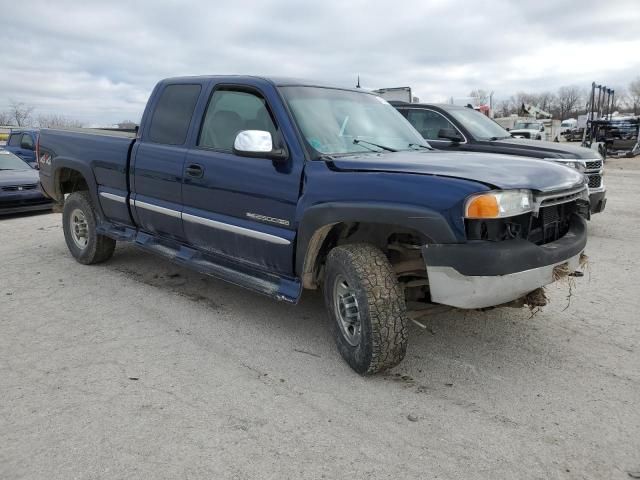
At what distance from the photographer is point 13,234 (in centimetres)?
825

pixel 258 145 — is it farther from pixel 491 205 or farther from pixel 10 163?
pixel 10 163

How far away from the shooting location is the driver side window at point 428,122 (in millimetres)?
8398

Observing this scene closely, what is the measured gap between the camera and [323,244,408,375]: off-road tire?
3.21 meters

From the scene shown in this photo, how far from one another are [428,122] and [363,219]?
227 inches

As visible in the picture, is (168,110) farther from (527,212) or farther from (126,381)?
(527,212)

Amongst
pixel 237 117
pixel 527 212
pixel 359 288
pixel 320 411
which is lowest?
pixel 320 411

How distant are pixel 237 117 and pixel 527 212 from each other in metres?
2.34

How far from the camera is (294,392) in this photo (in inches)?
128

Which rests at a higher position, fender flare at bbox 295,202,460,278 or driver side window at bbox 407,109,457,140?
driver side window at bbox 407,109,457,140

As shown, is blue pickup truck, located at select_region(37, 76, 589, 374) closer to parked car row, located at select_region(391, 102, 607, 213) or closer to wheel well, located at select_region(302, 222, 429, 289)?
wheel well, located at select_region(302, 222, 429, 289)

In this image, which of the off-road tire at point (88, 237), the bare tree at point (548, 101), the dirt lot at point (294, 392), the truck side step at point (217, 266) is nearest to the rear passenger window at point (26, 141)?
the off-road tire at point (88, 237)

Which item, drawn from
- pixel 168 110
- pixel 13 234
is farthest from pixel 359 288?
pixel 13 234

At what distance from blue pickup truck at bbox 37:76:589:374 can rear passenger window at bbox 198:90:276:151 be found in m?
0.01

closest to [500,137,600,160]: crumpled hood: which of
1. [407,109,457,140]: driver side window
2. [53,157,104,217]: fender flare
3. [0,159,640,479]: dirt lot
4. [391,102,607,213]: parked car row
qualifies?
[391,102,607,213]: parked car row
